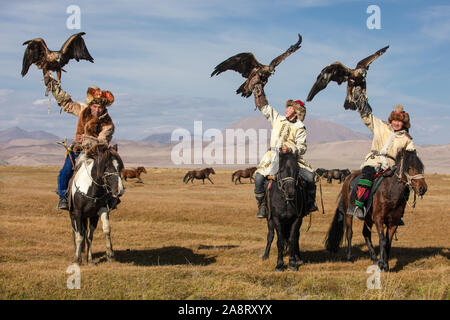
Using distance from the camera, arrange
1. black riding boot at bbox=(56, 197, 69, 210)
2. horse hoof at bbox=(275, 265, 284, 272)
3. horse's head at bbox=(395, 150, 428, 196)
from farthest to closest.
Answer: black riding boot at bbox=(56, 197, 69, 210) < horse hoof at bbox=(275, 265, 284, 272) < horse's head at bbox=(395, 150, 428, 196)

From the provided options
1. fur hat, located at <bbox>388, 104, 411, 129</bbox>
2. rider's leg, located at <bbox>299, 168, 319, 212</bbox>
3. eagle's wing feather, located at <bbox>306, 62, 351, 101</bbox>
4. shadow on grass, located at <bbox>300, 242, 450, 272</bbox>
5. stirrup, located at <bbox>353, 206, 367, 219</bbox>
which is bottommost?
shadow on grass, located at <bbox>300, 242, 450, 272</bbox>

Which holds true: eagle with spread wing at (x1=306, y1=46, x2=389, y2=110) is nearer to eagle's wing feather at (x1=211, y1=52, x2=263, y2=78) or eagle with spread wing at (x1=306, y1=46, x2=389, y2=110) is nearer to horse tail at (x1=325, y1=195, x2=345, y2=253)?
eagle's wing feather at (x1=211, y1=52, x2=263, y2=78)

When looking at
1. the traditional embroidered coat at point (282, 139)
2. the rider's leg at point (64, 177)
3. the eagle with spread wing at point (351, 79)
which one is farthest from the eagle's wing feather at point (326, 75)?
the rider's leg at point (64, 177)

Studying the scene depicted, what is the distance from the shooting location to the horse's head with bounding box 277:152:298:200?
378 inches

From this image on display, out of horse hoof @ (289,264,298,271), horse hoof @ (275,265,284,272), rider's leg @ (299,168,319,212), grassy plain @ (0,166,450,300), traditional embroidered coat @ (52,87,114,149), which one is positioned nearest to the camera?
grassy plain @ (0,166,450,300)

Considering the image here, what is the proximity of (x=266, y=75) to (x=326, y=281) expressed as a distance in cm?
480

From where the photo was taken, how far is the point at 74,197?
1061 centimetres

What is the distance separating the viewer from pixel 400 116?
10133mm

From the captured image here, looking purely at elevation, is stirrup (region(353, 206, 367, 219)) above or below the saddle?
A: below

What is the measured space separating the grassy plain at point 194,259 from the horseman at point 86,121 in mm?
2026

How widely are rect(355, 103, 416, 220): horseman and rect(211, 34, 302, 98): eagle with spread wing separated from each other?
216 cm

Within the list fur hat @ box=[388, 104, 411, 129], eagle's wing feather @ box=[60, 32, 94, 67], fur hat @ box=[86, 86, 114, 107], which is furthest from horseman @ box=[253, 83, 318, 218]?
eagle's wing feather @ box=[60, 32, 94, 67]
